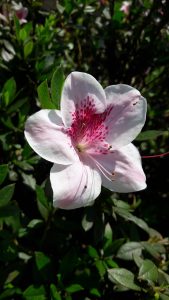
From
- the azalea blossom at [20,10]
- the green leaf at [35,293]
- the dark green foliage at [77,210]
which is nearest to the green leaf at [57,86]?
the dark green foliage at [77,210]

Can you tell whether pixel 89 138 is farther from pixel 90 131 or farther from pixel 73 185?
pixel 73 185

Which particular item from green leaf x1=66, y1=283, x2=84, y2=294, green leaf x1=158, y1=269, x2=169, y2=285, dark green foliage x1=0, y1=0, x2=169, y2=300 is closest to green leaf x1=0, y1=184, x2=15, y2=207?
dark green foliage x1=0, y1=0, x2=169, y2=300

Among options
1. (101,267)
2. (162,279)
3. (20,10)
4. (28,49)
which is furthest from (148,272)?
(20,10)

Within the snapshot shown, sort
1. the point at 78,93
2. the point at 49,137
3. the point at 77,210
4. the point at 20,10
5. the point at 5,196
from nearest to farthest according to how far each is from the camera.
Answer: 1. the point at 49,137
2. the point at 78,93
3. the point at 5,196
4. the point at 77,210
5. the point at 20,10

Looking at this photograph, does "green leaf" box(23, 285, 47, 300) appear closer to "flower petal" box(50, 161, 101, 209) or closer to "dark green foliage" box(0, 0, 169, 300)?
"dark green foliage" box(0, 0, 169, 300)

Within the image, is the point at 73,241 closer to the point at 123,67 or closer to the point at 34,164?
the point at 34,164

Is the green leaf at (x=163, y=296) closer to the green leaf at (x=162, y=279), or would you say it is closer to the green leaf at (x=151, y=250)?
the green leaf at (x=162, y=279)

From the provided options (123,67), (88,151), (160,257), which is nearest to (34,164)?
(88,151)
